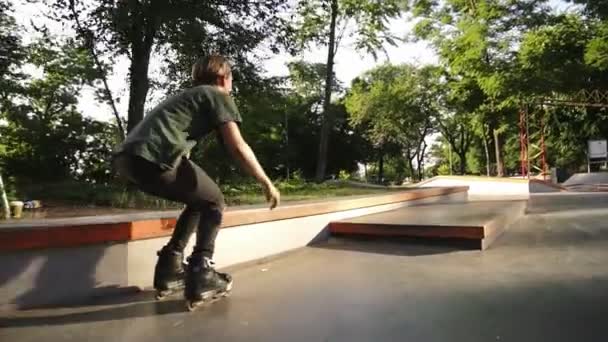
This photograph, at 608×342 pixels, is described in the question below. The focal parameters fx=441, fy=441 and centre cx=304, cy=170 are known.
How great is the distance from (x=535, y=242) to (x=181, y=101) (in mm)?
3546

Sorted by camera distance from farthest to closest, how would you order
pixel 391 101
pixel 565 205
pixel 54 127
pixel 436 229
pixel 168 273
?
pixel 391 101
pixel 54 127
pixel 565 205
pixel 436 229
pixel 168 273

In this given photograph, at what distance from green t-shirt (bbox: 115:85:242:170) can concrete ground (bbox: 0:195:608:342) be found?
0.84m

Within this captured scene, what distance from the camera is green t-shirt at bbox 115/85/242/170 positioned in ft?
7.31

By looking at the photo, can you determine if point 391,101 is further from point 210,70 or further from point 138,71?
point 210,70

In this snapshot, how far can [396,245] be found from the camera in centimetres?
433

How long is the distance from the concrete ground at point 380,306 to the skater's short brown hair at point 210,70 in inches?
50.4

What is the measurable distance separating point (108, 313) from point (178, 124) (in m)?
1.10

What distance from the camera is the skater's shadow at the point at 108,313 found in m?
2.24

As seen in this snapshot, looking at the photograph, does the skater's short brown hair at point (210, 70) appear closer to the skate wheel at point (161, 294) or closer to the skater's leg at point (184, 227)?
the skater's leg at point (184, 227)

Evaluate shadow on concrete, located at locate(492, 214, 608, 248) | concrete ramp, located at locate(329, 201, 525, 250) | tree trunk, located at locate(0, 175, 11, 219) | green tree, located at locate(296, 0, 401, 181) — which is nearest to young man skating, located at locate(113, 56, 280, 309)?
tree trunk, located at locate(0, 175, 11, 219)

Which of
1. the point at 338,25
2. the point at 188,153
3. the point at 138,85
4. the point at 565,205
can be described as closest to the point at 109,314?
the point at 188,153

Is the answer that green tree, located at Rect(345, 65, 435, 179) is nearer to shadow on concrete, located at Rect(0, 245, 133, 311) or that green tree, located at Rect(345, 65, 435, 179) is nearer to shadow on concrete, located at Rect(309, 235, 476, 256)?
shadow on concrete, located at Rect(309, 235, 476, 256)

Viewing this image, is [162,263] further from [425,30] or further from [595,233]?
[425,30]

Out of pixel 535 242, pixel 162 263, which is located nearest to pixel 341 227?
pixel 535 242
